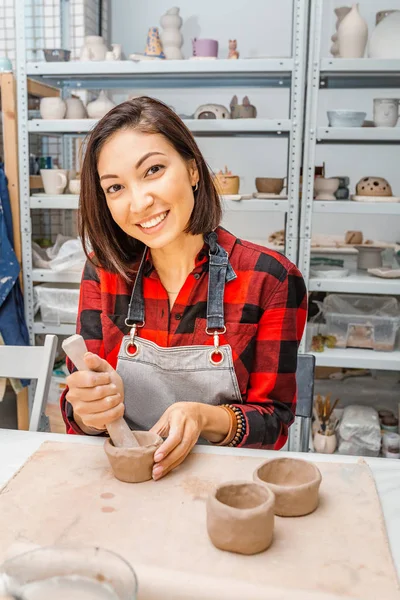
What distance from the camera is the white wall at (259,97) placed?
3.70 metres

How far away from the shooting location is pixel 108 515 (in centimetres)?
86

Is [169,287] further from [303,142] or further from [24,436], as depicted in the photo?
[303,142]

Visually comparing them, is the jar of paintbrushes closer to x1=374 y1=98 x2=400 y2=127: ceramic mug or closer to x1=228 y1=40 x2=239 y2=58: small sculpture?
x1=374 y1=98 x2=400 y2=127: ceramic mug

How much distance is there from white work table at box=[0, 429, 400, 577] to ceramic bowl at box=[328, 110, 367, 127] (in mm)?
1807

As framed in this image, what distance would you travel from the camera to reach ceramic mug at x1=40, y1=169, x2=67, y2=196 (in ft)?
9.09

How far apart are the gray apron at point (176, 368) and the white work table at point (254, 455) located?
200 mm

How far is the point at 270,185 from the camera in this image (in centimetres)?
270

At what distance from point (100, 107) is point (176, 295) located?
5.44 ft

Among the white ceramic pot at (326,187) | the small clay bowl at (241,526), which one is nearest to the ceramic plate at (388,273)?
the white ceramic pot at (326,187)

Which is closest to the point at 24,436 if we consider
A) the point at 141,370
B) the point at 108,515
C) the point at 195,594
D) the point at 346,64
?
the point at 141,370

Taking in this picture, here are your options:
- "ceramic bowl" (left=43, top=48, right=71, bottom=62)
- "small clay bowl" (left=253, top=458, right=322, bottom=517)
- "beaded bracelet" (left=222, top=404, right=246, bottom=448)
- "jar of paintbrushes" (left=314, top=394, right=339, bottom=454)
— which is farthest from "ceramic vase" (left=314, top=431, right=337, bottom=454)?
"ceramic bowl" (left=43, top=48, right=71, bottom=62)

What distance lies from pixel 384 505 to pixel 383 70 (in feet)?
6.67

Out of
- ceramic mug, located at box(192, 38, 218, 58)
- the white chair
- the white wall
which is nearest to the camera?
the white chair

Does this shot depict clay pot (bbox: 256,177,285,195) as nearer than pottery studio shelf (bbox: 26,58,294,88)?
No
